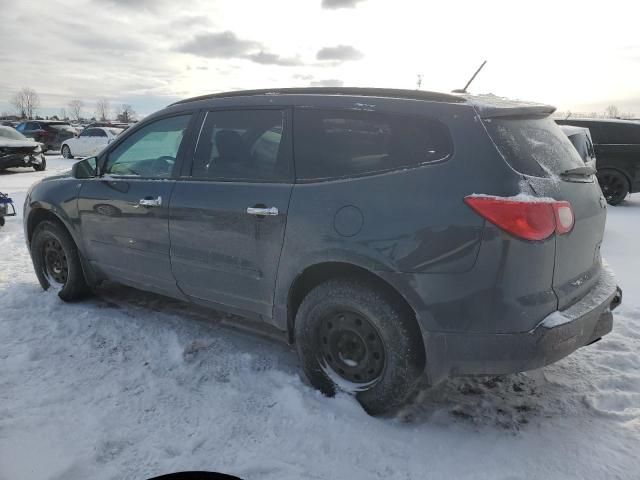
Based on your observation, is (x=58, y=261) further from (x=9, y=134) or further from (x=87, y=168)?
(x=9, y=134)

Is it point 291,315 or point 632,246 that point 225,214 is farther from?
point 632,246

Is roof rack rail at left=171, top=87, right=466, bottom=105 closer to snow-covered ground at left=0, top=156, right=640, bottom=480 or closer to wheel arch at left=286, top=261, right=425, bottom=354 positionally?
wheel arch at left=286, top=261, right=425, bottom=354

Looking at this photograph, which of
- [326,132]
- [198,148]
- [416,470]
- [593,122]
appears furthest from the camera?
[593,122]

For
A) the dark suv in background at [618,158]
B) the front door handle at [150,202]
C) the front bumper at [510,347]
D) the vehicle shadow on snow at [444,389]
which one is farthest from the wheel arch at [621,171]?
the front door handle at [150,202]

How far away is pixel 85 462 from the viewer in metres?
2.48

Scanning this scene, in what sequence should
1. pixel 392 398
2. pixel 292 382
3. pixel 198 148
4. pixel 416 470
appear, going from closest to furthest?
1. pixel 416 470
2. pixel 392 398
3. pixel 292 382
4. pixel 198 148

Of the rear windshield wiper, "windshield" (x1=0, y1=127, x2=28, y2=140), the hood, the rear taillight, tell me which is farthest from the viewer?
"windshield" (x1=0, y1=127, x2=28, y2=140)

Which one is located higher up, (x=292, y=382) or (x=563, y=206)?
(x=563, y=206)

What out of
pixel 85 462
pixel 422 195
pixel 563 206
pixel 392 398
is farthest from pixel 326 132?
pixel 85 462

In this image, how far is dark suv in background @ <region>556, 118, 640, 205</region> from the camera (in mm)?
10398

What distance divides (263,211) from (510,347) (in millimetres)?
1563

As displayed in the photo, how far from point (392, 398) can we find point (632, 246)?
213 inches

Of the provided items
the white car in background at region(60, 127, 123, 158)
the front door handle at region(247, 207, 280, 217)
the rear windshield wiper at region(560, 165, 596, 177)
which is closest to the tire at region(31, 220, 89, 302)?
the front door handle at region(247, 207, 280, 217)

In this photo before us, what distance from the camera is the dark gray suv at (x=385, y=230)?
2422 mm
